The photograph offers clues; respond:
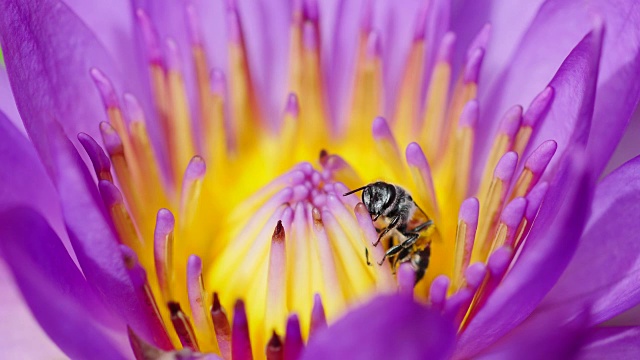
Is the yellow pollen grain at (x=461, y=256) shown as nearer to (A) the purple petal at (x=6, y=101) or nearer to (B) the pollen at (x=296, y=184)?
(B) the pollen at (x=296, y=184)

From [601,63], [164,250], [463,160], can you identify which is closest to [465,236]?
[463,160]

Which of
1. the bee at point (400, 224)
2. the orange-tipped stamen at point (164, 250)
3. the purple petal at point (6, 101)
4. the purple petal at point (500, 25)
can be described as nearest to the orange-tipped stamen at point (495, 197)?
the bee at point (400, 224)

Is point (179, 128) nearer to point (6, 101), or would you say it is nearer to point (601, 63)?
point (6, 101)

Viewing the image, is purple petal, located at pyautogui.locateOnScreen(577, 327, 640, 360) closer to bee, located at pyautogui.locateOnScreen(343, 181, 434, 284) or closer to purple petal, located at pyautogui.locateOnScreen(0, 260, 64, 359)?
bee, located at pyautogui.locateOnScreen(343, 181, 434, 284)

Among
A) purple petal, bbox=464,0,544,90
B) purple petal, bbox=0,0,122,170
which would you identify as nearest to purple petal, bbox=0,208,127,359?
purple petal, bbox=0,0,122,170

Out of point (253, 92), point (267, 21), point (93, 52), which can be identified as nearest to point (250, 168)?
point (253, 92)
